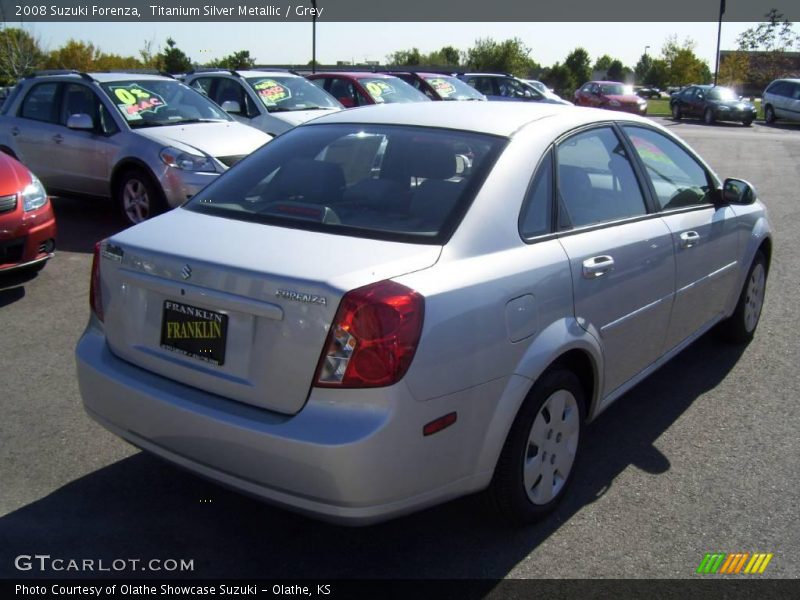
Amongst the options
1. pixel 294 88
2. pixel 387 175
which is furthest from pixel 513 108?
pixel 294 88

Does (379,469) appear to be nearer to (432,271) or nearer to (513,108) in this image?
(432,271)

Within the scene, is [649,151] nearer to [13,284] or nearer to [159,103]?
[13,284]

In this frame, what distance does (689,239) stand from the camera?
14.3 feet

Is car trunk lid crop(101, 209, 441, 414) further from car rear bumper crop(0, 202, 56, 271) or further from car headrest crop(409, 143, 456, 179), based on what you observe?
car rear bumper crop(0, 202, 56, 271)

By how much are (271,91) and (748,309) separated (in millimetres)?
8528

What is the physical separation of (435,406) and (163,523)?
4.51 ft

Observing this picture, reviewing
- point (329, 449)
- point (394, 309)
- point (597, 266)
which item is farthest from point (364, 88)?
point (329, 449)

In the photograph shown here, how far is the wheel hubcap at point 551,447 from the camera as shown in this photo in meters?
3.28

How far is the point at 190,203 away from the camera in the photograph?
3752mm

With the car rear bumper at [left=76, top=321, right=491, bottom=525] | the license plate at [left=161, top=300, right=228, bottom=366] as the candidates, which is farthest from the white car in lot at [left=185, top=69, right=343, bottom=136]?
the car rear bumper at [left=76, top=321, right=491, bottom=525]

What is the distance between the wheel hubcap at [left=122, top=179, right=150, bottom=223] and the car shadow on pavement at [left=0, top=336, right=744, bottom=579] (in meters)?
5.40

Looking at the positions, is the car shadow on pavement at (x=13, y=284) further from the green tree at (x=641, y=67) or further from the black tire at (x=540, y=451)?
the green tree at (x=641, y=67)

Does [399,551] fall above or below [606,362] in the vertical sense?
below

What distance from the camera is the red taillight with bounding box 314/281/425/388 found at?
8.70 ft
